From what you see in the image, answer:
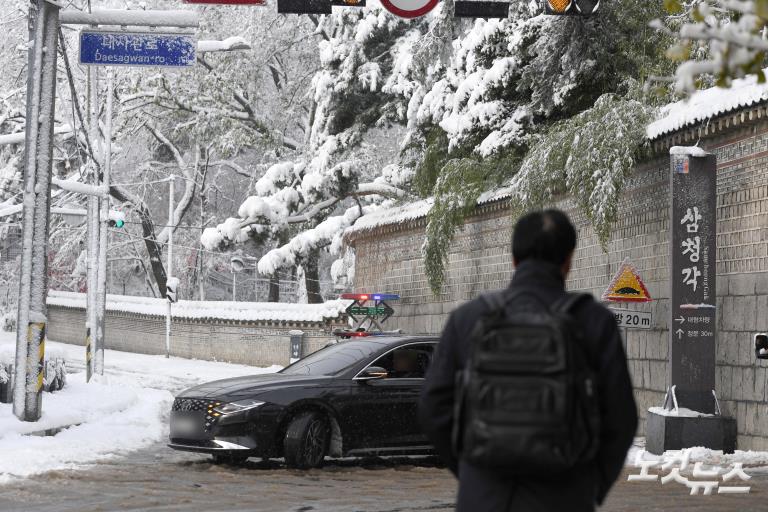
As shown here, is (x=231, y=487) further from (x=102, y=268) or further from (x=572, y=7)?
(x=102, y=268)

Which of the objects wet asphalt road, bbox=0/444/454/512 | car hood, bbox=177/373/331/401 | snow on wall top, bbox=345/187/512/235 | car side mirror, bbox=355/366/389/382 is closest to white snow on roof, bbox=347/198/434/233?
snow on wall top, bbox=345/187/512/235

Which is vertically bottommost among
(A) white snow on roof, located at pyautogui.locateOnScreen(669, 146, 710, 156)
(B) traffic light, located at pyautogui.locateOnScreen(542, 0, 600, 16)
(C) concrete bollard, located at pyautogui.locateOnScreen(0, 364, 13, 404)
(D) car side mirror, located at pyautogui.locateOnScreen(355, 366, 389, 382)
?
(C) concrete bollard, located at pyautogui.locateOnScreen(0, 364, 13, 404)

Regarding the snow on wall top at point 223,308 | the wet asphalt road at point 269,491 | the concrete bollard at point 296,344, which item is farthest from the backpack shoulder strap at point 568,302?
the concrete bollard at point 296,344

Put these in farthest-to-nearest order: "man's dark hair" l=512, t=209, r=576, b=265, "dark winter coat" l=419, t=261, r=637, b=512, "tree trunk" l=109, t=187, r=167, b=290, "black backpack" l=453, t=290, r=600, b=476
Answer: "tree trunk" l=109, t=187, r=167, b=290 → "man's dark hair" l=512, t=209, r=576, b=265 → "dark winter coat" l=419, t=261, r=637, b=512 → "black backpack" l=453, t=290, r=600, b=476

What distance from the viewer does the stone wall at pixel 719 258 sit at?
14.6m

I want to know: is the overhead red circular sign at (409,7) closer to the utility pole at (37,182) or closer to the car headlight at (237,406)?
the car headlight at (237,406)

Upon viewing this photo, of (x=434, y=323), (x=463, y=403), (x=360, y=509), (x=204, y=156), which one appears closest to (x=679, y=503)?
(x=360, y=509)

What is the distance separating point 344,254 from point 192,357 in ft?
25.2

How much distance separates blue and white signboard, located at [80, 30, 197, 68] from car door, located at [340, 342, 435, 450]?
15.9ft

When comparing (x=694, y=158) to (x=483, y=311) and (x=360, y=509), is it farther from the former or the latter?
(x=483, y=311)

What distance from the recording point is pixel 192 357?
44125 mm

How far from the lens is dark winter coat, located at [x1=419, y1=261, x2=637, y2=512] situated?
4.26m

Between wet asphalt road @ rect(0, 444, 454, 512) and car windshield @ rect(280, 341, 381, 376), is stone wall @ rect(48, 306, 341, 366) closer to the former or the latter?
car windshield @ rect(280, 341, 381, 376)

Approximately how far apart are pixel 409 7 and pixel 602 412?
1016 cm
